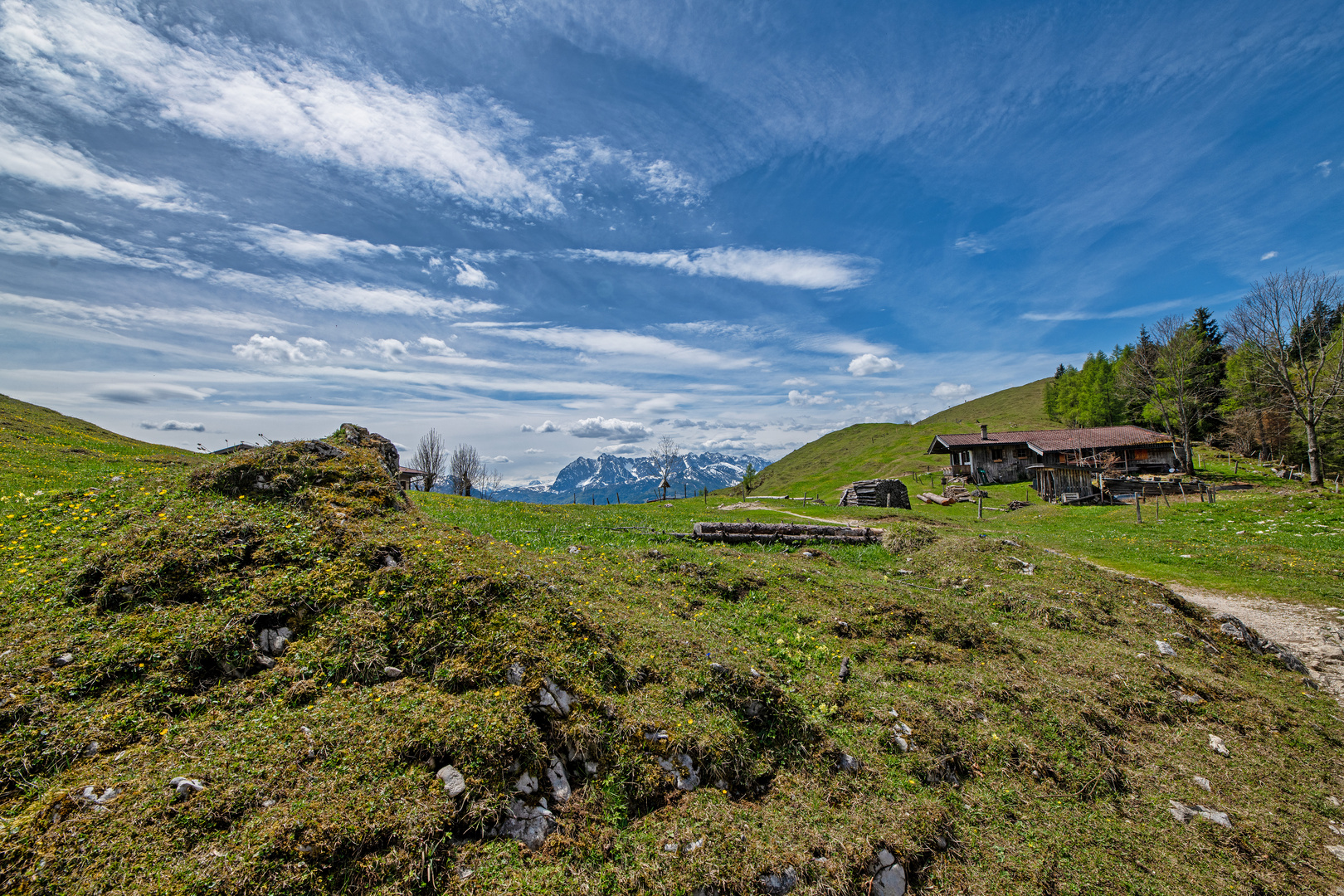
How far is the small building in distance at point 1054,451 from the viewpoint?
64.8 metres

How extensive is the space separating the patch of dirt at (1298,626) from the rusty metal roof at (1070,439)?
52716mm

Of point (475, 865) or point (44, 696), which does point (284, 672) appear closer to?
point (44, 696)

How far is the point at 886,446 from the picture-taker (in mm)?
131250

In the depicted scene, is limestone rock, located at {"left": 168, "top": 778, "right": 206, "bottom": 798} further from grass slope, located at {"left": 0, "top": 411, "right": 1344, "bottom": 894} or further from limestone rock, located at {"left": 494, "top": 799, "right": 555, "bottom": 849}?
limestone rock, located at {"left": 494, "top": 799, "right": 555, "bottom": 849}

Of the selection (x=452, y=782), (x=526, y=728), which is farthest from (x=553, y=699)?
(x=452, y=782)

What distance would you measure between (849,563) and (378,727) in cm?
1607

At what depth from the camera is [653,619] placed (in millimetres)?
10312

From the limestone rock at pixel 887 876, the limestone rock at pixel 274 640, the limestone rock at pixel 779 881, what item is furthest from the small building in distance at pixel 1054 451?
the limestone rock at pixel 274 640

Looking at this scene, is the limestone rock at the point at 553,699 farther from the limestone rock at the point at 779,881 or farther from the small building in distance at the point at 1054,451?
the small building in distance at the point at 1054,451

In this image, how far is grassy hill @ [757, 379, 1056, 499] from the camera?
3656 inches

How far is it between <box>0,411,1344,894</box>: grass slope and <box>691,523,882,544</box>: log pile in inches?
313

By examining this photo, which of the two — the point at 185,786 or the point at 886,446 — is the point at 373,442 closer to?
the point at 185,786

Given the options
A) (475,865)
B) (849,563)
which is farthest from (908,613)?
(475,865)

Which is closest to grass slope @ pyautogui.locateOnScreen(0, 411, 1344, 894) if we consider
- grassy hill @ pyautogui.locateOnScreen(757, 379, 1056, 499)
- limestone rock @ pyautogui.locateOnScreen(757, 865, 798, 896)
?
limestone rock @ pyautogui.locateOnScreen(757, 865, 798, 896)
